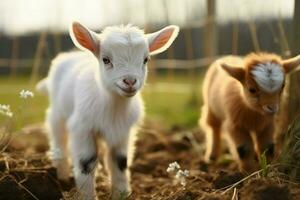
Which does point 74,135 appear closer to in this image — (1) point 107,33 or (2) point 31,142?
(1) point 107,33

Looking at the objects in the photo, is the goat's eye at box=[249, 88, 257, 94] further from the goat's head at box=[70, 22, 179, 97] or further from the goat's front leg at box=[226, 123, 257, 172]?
the goat's head at box=[70, 22, 179, 97]

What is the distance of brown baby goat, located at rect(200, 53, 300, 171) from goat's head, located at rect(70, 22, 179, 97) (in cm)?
119

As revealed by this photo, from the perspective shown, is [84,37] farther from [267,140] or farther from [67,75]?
[267,140]

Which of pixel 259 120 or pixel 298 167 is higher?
pixel 298 167

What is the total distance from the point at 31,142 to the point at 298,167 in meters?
5.63

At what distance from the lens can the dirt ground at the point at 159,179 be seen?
415 cm

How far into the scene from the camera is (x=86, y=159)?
550 centimetres

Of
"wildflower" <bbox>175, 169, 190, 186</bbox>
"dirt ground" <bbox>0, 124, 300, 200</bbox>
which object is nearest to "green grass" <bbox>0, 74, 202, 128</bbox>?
"dirt ground" <bbox>0, 124, 300, 200</bbox>

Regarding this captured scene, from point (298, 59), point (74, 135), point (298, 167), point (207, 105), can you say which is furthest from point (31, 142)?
point (298, 167)

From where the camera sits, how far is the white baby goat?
5.12 m

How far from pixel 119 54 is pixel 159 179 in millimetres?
2068

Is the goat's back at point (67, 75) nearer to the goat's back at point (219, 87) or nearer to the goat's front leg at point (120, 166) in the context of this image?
the goat's front leg at point (120, 166)

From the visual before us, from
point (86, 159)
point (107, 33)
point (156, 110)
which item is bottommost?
point (156, 110)

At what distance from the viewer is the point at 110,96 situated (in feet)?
17.9
